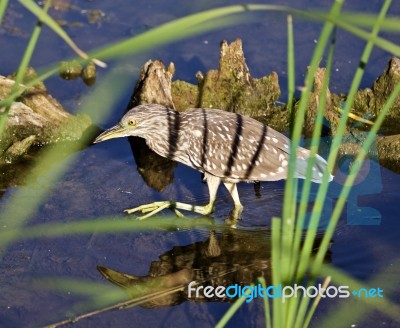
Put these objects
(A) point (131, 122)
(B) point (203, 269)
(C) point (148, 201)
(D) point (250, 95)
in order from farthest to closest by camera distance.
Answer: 1. (D) point (250, 95)
2. (C) point (148, 201)
3. (A) point (131, 122)
4. (B) point (203, 269)

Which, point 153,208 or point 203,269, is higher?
point 153,208

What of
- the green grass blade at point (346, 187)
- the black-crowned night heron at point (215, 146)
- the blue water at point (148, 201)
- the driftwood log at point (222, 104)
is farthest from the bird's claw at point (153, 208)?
the green grass blade at point (346, 187)

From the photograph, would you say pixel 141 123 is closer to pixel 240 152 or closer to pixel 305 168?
pixel 240 152

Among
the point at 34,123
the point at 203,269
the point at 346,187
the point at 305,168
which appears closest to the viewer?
the point at 346,187

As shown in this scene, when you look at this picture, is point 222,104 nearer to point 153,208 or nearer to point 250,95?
point 250,95

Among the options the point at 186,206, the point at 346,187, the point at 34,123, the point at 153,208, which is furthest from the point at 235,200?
the point at 346,187

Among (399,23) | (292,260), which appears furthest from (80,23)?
(399,23)

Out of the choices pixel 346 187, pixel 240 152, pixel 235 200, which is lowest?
pixel 235 200

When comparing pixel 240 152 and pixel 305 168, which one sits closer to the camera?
pixel 305 168

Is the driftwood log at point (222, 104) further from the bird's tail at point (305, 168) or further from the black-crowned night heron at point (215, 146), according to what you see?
the bird's tail at point (305, 168)
